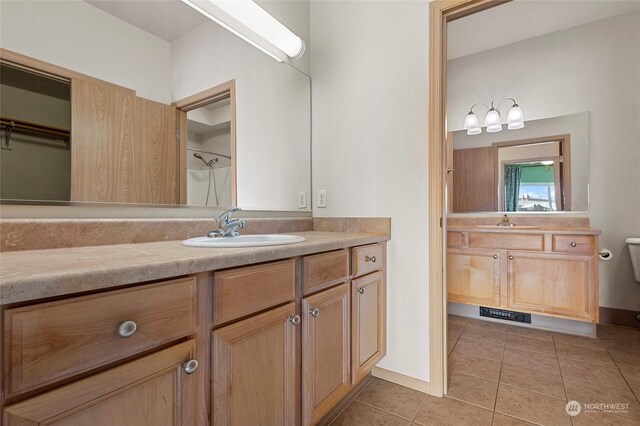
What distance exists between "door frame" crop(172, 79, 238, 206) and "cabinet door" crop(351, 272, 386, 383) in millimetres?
802

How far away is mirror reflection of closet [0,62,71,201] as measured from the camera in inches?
36.3

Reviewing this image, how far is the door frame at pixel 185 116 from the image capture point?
1352 mm

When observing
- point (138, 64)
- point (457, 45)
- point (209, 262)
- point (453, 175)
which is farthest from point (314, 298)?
point (457, 45)

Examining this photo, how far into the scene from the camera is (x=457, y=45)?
303 cm

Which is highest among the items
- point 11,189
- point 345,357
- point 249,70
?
point 249,70

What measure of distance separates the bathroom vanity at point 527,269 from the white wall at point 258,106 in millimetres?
1568

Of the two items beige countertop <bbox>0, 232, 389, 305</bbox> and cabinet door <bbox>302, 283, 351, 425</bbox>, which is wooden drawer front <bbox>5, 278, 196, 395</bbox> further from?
cabinet door <bbox>302, 283, 351, 425</bbox>

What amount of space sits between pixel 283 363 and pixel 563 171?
9.97ft

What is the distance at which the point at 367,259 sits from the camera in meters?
1.51

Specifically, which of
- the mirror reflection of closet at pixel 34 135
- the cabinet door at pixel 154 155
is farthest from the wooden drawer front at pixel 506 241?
the mirror reflection of closet at pixel 34 135

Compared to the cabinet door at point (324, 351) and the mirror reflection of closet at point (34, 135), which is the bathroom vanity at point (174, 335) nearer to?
the cabinet door at point (324, 351)

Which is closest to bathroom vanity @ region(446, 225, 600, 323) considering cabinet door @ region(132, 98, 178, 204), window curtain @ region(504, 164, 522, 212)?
window curtain @ region(504, 164, 522, 212)

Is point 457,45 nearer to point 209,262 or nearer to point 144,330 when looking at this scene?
point 209,262

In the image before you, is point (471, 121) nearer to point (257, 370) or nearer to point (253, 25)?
point (253, 25)
